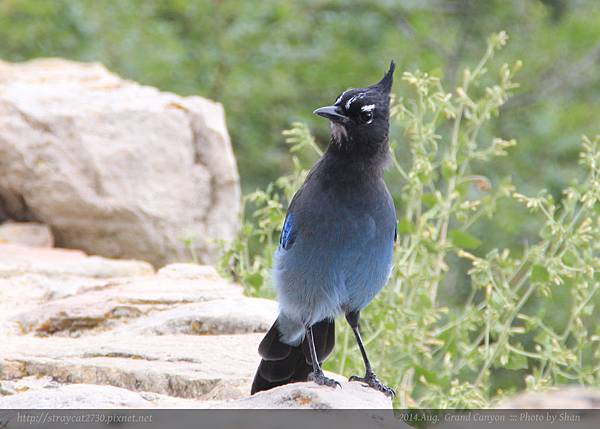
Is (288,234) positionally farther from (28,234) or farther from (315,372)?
(28,234)

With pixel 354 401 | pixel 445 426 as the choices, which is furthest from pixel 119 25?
pixel 445 426

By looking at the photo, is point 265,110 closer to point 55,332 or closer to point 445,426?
point 55,332

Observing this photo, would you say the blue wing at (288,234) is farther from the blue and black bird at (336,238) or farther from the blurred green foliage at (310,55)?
the blurred green foliage at (310,55)

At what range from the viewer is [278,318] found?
4.36m

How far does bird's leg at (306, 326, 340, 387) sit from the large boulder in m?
1.96

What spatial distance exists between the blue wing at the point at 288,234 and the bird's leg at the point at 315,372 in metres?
0.33

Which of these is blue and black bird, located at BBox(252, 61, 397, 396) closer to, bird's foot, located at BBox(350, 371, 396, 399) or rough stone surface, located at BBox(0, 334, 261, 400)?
bird's foot, located at BBox(350, 371, 396, 399)

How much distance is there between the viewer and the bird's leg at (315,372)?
403cm

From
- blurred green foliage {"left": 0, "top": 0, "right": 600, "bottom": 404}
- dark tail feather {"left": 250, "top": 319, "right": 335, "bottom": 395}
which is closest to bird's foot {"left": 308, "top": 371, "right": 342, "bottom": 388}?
dark tail feather {"left": 250, "top": 319, "right": 335, "bottom": 395}

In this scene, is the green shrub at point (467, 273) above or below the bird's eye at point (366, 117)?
below

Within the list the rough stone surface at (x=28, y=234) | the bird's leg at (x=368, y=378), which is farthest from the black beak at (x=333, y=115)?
the rough stone surface at (x=28, y=234)

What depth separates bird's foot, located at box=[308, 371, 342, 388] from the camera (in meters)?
4.00

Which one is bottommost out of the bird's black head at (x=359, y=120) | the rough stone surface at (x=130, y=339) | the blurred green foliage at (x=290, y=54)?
the rough stone surface at (x=130, y=339)

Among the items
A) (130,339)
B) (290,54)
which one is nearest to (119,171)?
(130,339)
